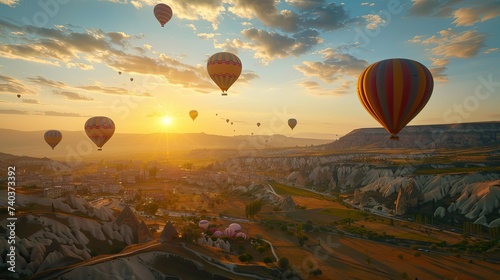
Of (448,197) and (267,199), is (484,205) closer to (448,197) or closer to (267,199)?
(448,197)

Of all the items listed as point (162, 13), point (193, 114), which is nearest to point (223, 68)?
point (162, 13)

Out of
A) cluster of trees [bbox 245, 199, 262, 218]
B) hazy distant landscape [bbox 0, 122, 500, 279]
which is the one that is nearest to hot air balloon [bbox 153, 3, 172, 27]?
hazy distant landscape [bbox 0, 122, 500, 279]

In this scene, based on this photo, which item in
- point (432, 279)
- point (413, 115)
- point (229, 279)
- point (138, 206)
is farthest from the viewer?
point (138, 206)

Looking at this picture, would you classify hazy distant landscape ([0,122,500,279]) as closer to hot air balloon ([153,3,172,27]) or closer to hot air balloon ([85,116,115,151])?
hot air balloon ([85,116,115,151])

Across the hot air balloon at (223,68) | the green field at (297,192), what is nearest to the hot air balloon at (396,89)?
the hot air balloon at (223,68)

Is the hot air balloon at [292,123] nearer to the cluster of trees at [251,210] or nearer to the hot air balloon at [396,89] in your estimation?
the cluster of trees at [251,210]

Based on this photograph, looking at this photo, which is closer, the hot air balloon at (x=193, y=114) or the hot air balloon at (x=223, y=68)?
the hot air balloon at (x=223, y=68)

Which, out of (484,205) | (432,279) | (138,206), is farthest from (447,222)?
(138,206)
